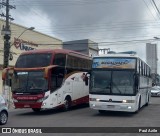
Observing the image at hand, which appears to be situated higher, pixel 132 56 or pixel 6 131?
pixel 132 56

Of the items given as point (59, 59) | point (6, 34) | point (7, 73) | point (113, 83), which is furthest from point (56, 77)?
point (6, 34)

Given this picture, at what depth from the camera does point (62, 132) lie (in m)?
A: 14.2

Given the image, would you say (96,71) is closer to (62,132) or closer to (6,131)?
(62,132)

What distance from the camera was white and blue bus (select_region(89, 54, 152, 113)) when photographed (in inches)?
816

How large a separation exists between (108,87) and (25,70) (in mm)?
5211

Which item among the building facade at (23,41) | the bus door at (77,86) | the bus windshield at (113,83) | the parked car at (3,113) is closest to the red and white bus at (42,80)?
the bus door at (77,86)

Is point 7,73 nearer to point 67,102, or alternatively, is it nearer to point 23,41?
point 67,102

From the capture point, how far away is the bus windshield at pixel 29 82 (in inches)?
884

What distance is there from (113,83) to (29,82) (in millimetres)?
5026

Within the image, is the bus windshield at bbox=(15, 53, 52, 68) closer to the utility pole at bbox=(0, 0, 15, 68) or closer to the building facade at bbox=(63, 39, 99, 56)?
the utility pole at bbox=(0, 0, 15, 68)

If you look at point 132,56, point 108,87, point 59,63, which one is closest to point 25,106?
point 59,63

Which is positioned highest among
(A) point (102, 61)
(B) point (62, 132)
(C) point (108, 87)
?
(A) point (102, 61)

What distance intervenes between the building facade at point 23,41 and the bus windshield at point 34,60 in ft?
56.0

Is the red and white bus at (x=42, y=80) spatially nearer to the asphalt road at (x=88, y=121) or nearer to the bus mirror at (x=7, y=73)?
the bus mirror at (x=7, y=73)
